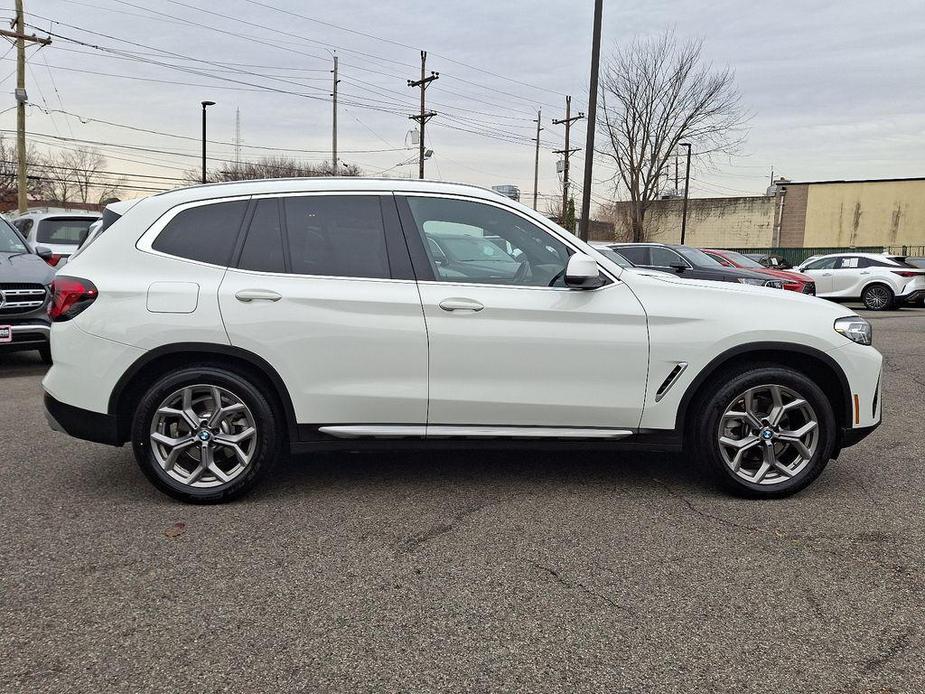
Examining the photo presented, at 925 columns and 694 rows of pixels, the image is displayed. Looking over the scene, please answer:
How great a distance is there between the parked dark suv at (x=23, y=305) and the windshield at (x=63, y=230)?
4.04 meters

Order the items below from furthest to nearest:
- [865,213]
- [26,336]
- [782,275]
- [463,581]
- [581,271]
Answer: [865,213] < [782,275] < [26,336] < [581,271] < [463,581]

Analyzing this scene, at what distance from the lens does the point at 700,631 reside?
2764 millimetres

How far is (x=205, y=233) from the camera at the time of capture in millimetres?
4148

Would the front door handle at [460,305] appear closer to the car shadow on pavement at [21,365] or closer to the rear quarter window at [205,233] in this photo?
the rear quarter window at [205,233]

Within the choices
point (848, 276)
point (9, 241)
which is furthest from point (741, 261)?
point (9, 241)

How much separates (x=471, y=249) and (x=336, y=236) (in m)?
0.76

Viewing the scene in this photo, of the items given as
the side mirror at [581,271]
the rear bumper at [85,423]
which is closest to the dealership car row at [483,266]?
the side mirror at [581,271]

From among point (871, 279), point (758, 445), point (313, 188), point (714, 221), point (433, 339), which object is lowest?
point (758, 445)

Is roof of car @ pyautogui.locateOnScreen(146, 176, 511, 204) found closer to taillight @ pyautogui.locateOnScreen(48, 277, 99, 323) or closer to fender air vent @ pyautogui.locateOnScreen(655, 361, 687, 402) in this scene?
taillight @ pyautogui.locateOnScreen(48, 277, 99, 323)

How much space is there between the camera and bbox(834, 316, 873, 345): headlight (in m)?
4.18

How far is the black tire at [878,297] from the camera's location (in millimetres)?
19516

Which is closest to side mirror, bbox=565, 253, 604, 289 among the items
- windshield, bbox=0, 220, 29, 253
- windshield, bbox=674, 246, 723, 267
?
windshield, bbox=0, 220, 29, 253

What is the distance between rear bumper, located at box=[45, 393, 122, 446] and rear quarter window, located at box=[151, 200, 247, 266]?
3.13 ft

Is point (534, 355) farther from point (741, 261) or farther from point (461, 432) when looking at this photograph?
point (741, 261)
